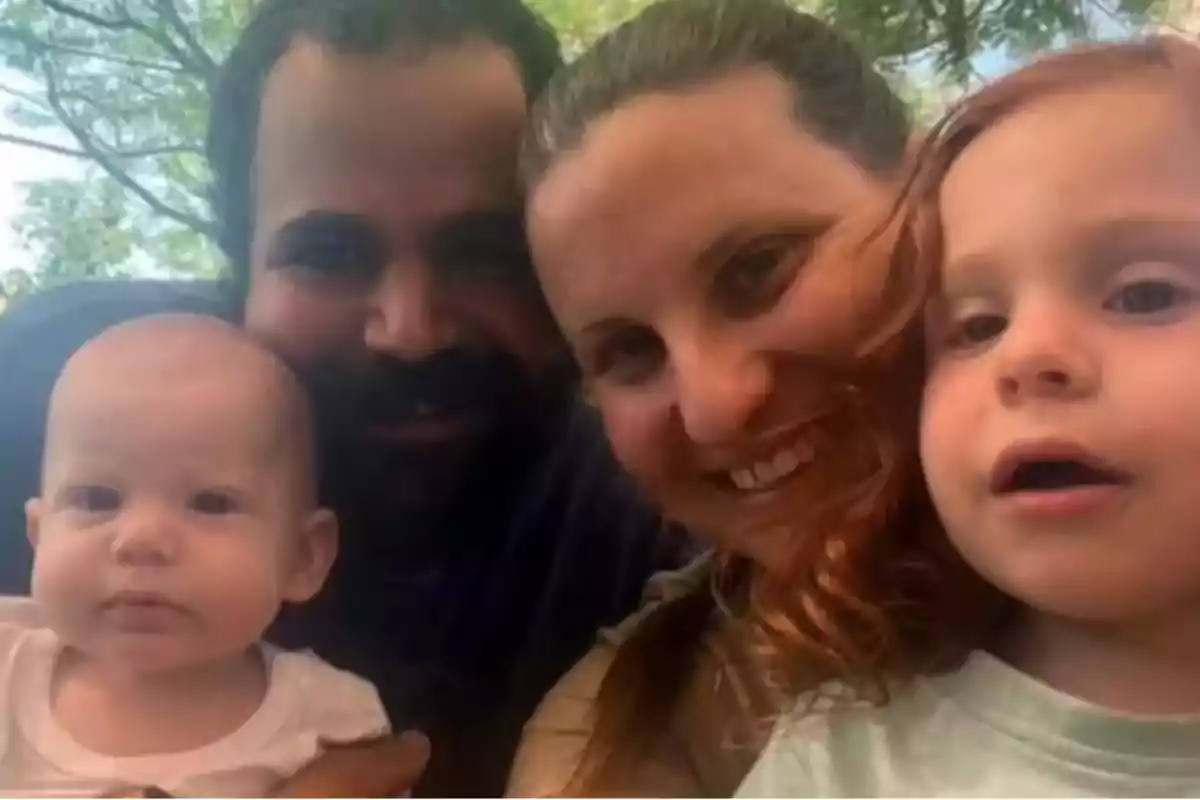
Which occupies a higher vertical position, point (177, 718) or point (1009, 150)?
point (1009, 150)

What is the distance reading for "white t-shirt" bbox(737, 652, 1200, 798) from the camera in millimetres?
623

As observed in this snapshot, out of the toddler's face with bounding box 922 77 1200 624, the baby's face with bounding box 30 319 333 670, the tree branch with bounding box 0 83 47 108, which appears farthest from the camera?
the tree branch with bounding box 0 83 47 108

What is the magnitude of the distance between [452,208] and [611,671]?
25 cm

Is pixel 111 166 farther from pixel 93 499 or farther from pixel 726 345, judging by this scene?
pixel 726 345

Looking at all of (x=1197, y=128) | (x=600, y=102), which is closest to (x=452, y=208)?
(x=600, y=102)

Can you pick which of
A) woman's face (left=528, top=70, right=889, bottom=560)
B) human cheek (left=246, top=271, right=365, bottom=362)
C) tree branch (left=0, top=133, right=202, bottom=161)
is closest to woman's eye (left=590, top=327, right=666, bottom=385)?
woman's face (left=528, top=70, right=889, bottom=560)

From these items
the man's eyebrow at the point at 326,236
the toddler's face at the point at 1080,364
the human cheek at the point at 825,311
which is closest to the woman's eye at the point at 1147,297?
the toddler's face at the point at 1080,364

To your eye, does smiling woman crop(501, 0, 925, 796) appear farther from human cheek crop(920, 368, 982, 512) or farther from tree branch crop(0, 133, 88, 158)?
tree branch crop(0, 133, 88, 158)

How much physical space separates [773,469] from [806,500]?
0.02 metres

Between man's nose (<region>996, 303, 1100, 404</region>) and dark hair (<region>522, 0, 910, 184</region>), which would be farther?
dark hair (<region>522, 0, 910, 184</region>)

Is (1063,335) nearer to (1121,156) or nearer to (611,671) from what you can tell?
(1121,156)

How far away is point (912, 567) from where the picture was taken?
705 mm

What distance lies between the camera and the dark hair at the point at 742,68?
735 mm

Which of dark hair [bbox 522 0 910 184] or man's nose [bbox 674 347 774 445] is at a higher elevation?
dark hair [bbox 522 0 910 184]
